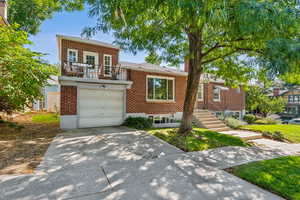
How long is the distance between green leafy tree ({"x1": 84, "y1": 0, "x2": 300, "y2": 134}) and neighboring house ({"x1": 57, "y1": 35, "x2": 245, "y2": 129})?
2.89 m

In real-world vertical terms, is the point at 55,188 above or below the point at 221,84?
below

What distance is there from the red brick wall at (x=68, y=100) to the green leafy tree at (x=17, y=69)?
1.84m

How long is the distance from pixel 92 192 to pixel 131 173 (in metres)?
0.98

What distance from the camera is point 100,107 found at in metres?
9.36

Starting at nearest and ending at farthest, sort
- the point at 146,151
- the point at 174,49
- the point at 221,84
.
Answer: the point at 146,151 → the point at 174,49 → the point at 221,84

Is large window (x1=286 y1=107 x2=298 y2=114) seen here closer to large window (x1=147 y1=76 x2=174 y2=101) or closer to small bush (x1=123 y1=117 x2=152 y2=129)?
large window (x1=147 y1=76 x2=174 y2=101)

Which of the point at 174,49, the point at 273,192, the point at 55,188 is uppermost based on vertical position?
the point at 174,49

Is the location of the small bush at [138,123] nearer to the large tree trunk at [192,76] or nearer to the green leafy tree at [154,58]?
the large tree trunk at [192,76]

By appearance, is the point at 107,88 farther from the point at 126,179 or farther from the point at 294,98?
the point at 294,98

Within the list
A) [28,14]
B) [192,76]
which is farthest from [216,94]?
[28,14]

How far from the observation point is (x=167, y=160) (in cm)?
438

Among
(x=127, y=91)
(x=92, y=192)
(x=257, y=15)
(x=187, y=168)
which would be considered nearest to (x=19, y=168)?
(x=92, y=192)

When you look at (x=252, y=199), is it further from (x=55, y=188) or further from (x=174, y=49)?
(x=174, y=49)

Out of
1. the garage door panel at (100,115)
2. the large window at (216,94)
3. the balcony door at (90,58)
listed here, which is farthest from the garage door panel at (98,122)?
the large window at (216,94)
